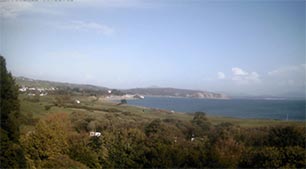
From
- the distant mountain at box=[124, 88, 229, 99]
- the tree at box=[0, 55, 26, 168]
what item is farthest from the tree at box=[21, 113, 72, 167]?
the distant mountain at box=[124, 88, 229, 99]

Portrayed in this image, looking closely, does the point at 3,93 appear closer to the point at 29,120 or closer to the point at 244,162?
the point at 29,120

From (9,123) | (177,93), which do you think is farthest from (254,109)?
(9,123)

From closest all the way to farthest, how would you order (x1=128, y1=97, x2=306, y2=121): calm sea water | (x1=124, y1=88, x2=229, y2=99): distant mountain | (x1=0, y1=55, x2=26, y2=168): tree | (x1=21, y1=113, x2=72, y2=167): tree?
(x1=0, y1=55, x2=26, y2=168): tree, (x1=21, y1=113, x2=72, y2=167): tree, (x1=128, y1=97, x2=306, y2=121): calm sea water, (x1=124, y1=88, x2=229, y2=99): distant mountain

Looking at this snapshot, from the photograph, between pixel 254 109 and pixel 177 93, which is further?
pixel 177 93

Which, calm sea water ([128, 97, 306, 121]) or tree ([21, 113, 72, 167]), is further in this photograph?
calm sea water ([128, 97, 306, 121])

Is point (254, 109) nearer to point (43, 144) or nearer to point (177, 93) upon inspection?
point (177, 93)

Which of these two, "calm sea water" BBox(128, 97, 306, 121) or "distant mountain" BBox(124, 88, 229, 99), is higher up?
"distant mountain" BBox(124, 88, 229, 99)

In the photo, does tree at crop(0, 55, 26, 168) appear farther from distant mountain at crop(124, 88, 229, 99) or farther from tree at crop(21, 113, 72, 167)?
distant mountain at crop(124, 88, 229, 99)

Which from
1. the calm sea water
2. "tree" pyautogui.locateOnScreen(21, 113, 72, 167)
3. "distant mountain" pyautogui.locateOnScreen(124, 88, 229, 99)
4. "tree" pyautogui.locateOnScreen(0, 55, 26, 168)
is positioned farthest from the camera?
"distant mountain" pyautogui.locateOnScreen(124, 88, 229, 99)

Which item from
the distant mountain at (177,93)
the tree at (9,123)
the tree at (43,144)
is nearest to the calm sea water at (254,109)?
the tree at (43,144)
